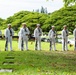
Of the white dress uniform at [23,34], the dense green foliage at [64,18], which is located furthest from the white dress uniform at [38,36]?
the dense green foliage at [64,18]

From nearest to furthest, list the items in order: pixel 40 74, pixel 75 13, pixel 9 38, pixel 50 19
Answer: pixel 40 74 → pixel 9 38 → pixel 75 13 → pixel 50 19

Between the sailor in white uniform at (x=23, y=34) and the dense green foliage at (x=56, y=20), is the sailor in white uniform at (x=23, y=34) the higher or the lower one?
the lower one

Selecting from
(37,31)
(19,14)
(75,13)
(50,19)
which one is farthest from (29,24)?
(37,31)

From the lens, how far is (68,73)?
14.0m

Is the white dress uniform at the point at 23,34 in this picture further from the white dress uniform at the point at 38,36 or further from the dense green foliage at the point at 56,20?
the dense green foliage at the point at 56,20

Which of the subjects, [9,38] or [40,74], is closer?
[40,74]

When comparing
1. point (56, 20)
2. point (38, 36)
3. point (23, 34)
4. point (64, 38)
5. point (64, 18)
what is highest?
point (64, 18)

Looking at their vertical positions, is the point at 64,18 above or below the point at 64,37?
above

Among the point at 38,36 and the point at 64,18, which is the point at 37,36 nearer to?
the point at 38,36

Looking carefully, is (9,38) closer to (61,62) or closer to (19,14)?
(61,62)

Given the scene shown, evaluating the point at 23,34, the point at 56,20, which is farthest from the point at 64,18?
the point at 23,34

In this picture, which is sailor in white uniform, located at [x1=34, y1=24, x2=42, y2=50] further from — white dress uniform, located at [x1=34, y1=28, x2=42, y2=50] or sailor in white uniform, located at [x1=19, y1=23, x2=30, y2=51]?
sailor in white uniform, located at [x1=19, y1=23, x2=30, y2=51]

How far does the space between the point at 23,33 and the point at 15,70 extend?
1225 cm

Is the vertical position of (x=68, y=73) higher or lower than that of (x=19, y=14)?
lower
